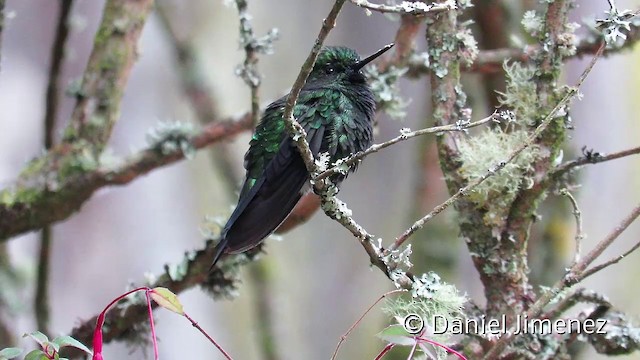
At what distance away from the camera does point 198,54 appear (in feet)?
15.6

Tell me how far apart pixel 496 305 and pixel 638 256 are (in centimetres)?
404

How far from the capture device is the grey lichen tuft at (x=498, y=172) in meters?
2.22

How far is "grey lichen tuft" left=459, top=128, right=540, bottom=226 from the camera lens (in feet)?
7.28

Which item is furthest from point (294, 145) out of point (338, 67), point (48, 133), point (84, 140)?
point (48, 133)

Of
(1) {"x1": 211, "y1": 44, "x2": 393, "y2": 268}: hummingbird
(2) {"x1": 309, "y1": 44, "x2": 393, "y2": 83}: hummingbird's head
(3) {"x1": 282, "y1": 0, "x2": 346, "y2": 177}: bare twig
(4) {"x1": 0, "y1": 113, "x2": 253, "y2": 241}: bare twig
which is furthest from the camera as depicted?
(4) {"x1": 0, "y1": 113, "x2": 253, "y2": 241}: bare twig

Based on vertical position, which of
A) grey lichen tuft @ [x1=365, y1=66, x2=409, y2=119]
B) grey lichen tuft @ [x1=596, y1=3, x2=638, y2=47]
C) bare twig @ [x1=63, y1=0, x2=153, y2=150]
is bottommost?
grey lichen tuft @ [x1=596, y1=3, x2=638, y2=47]

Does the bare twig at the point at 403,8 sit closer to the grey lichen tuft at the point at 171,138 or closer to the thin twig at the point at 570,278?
the thin twig at the point at 570,278

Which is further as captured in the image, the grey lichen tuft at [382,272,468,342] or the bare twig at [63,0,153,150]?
the bare twig at [63,0,153,150]

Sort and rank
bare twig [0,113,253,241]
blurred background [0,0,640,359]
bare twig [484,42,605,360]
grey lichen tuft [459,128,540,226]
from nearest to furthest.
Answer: bare twig [484,42,605,360] → grey lichen tuft [459,128,540,226] → bare twig [0,113,253,241] → blurred background [0,0,640,359]

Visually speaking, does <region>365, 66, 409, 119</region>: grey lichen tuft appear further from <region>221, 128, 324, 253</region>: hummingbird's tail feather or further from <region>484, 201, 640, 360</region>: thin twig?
<region>484, 201, 640, 360</region>: thin twig

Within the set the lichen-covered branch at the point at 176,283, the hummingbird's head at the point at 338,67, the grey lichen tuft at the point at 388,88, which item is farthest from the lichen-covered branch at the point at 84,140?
the grey lichen tuft at the point at 388,88

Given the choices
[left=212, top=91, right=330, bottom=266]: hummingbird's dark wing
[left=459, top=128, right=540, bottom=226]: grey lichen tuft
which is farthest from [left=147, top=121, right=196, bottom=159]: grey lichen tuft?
[left=459, top=128, right=540, bottom=226]: grey lichen tuft

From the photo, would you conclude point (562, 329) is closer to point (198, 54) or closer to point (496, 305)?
point (496, 305)

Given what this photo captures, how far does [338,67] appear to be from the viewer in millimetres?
2686
